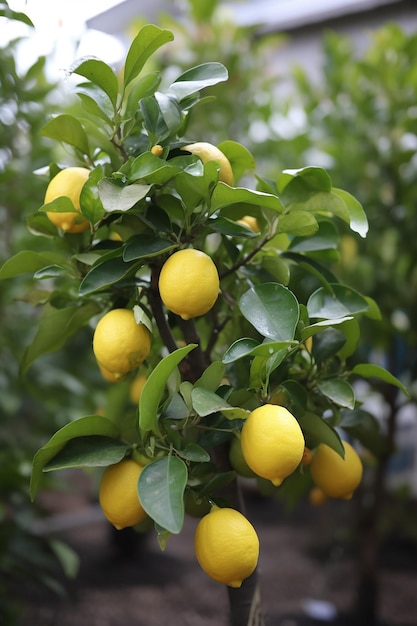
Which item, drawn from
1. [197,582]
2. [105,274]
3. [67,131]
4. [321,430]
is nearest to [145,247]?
[105,274]

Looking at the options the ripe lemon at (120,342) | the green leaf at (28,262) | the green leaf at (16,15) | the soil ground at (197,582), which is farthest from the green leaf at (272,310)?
the soil ground at (197,582)

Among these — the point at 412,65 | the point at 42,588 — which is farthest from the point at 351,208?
the point at 42,588

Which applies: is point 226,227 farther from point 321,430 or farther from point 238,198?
point 321,430

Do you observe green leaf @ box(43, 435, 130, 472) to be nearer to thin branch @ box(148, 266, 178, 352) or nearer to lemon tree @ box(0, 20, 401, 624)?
lemon tree @ box(0, 20, 401, 624)

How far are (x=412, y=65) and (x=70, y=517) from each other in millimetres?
1565

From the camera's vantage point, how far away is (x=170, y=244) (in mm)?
637

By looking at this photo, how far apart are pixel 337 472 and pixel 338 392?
0.10m

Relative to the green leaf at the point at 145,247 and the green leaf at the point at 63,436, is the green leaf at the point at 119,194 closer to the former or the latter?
the green leaf at the point at 145,247

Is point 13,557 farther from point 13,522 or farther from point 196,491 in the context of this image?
point 196,491

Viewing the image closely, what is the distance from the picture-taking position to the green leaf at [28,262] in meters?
0.68

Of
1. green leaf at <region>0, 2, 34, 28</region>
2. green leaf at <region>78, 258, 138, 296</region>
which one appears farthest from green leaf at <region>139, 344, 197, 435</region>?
green leaf at <region>0, 2, 34, 28</region>

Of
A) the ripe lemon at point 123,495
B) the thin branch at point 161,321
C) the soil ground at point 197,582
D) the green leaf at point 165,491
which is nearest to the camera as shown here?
the green leaf at point 165,491

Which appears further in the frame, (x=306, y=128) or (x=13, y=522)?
(x=306, y=128)

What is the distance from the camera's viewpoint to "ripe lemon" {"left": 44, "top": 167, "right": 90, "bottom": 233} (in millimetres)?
654
